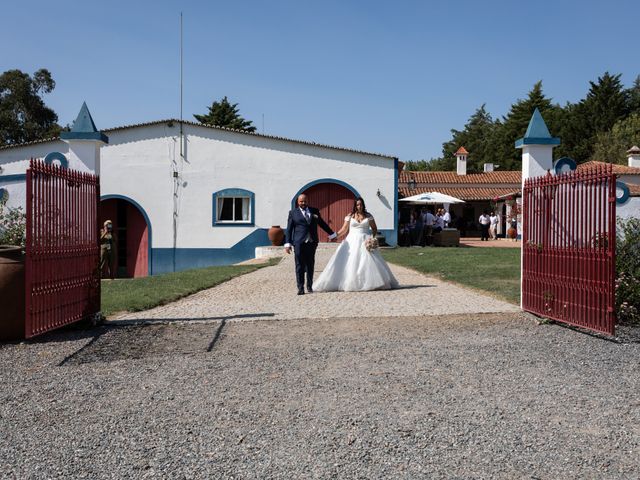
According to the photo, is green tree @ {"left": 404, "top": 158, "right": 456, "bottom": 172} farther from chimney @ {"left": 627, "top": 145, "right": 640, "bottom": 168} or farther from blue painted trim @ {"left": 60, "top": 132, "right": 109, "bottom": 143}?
blue painted trim @ {"left": 60, "top": 132, "right": 109, "bottom": 143}

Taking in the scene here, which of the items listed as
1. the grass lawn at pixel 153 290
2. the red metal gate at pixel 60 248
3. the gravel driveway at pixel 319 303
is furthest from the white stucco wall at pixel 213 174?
the red metal gate at pixel 60 248

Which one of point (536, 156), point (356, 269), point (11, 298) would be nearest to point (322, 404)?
point (11, 298)

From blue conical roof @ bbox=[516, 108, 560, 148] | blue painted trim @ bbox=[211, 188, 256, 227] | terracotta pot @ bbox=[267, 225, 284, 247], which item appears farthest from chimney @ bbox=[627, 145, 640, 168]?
blue conical roof @ bbox=[516, 108, 560, 148]

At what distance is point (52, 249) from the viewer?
24.2 feet

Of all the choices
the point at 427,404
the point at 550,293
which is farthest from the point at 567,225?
the point at 427,404

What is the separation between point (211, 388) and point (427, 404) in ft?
5.47

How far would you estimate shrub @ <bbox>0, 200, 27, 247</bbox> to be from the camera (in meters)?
13.2

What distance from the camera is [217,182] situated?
25.8 metres

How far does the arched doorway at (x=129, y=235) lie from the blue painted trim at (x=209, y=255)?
61cm

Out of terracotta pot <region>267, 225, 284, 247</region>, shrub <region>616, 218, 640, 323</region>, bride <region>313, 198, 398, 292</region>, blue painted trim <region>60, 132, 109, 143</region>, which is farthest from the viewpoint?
terracotta pot <region>267, 225, 284, 247</region>

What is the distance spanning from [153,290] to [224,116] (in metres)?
61.3

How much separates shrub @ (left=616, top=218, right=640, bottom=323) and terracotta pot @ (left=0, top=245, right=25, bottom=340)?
7067 mm

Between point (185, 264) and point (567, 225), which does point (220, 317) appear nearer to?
point (567, 225)

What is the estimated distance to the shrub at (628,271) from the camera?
8.12 m
